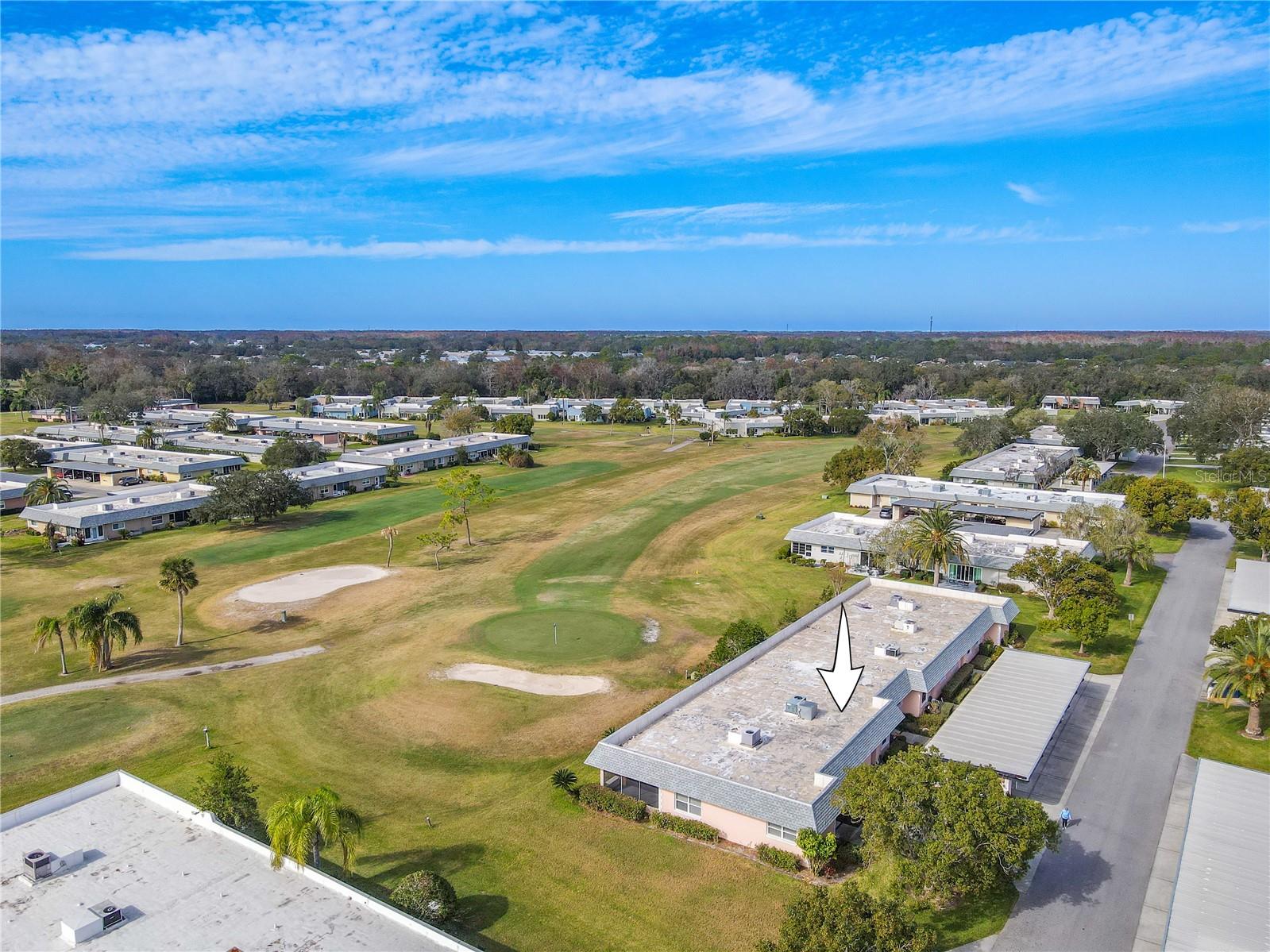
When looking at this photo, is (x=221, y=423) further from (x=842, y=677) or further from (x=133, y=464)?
(x=842, y=677)

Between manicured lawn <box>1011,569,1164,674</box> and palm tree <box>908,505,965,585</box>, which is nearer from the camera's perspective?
manicured lawn <box>1011,569,1164,674</box>

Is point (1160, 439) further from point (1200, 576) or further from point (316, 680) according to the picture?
point (316, 680)

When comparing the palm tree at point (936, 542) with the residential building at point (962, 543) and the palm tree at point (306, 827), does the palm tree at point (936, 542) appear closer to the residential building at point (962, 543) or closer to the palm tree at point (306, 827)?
the residential building at point (962, 543)

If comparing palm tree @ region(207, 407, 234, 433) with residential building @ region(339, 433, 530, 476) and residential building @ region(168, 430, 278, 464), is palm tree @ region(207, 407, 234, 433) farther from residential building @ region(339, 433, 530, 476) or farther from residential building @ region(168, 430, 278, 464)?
residential building @ region(339, 433, 530, 476)

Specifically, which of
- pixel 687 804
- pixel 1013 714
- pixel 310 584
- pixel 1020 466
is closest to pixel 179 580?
pixel 310 584

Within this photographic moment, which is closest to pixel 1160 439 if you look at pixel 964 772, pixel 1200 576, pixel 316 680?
pixel 1200 576

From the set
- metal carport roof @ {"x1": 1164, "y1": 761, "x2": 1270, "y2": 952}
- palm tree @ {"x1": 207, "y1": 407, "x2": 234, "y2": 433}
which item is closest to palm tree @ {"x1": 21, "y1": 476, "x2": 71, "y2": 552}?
palm tree @ {"x1": 207, "y1": 407, "x2": 234, "y2": 433}

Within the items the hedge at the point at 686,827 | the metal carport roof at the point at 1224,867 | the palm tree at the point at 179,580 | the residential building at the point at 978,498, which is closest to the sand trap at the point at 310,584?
the palm tree at the point at 179,580
